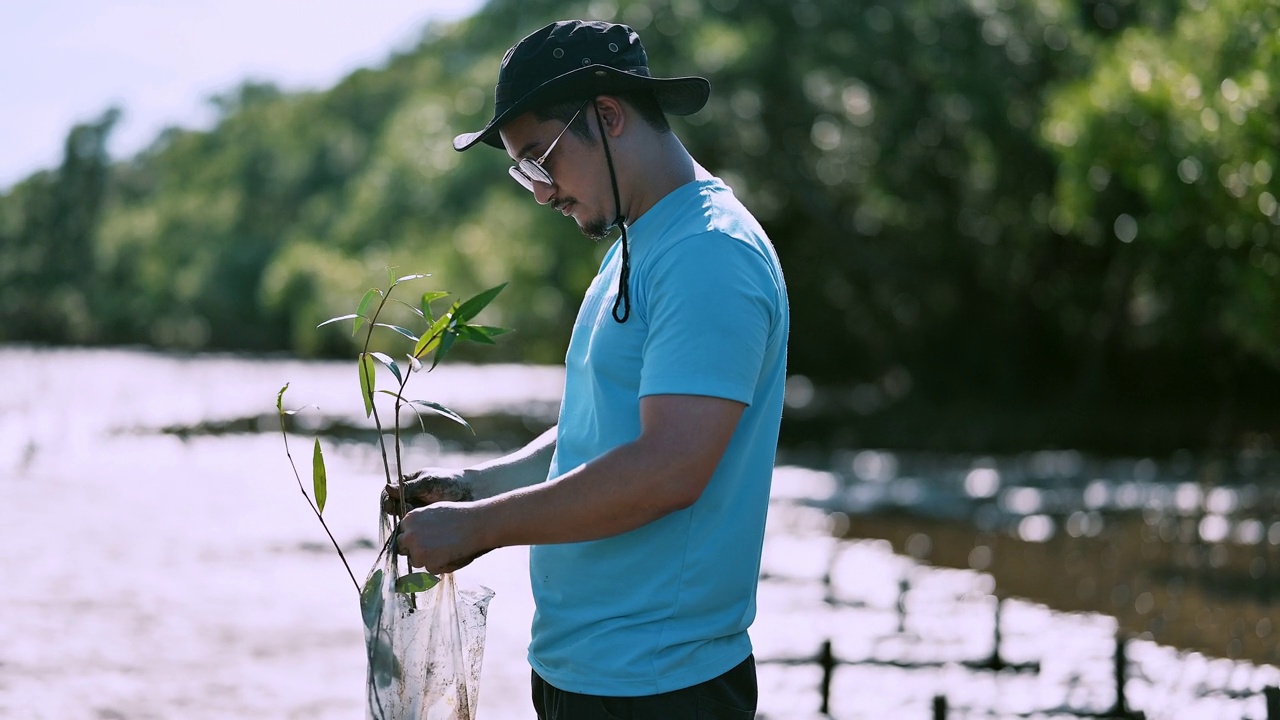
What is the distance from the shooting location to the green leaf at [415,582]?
2814mm

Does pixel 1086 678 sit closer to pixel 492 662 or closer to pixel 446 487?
pixel 492 662

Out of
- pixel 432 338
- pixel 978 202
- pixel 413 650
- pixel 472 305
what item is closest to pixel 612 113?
pixel 472 305

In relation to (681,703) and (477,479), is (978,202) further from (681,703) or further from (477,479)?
(681,703)

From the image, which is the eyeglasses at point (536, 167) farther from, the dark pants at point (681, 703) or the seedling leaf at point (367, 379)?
the dark pants at point (681, 703)

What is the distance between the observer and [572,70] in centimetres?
273

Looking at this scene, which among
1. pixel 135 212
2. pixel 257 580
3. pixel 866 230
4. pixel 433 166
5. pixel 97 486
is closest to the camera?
pixel 257 580

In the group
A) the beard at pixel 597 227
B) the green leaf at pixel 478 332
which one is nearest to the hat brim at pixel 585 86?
the beard at pixel 597 227

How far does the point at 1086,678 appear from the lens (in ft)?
37.9

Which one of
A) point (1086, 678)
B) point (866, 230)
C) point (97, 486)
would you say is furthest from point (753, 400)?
point (866, 230)

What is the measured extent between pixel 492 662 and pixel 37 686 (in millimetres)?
3504

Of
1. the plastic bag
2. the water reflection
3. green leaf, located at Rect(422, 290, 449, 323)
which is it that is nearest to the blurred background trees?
the water reflection

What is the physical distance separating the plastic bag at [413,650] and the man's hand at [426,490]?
64mm

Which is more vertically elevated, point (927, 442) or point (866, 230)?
point (866, 230)

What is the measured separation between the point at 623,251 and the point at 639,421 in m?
0.33
